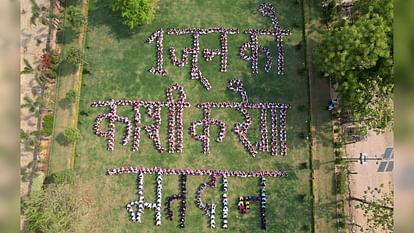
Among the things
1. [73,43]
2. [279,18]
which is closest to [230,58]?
[279,18]

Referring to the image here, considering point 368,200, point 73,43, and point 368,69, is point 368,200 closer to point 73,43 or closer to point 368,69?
point 368,69

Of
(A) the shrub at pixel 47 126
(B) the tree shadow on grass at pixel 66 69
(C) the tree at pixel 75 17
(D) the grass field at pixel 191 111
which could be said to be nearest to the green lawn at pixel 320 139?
(D) the grass field at pixel 191 111

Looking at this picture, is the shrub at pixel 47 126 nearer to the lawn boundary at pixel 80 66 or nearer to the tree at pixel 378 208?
the lawn boundary at pixel 80 66

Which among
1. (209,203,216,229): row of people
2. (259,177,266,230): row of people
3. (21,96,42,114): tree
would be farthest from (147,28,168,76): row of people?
(259,177,266,230): row of people

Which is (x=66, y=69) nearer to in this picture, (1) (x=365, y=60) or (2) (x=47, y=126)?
(2) (x=47, y=126)

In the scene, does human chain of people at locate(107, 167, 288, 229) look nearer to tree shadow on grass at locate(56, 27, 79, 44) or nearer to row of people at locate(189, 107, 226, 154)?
row of people at locate(189, 107, 226, 154)

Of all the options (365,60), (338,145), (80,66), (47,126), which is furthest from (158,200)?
(365,60)
